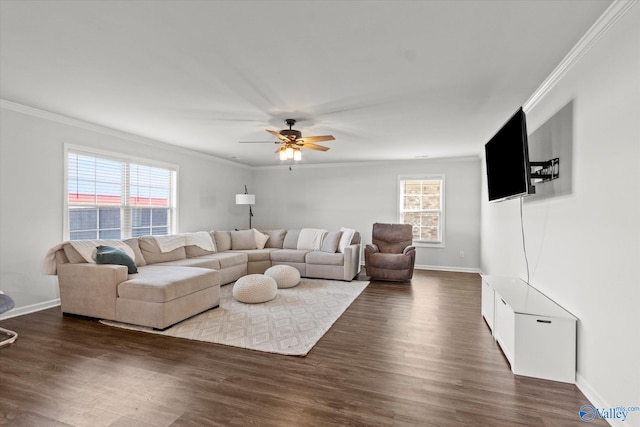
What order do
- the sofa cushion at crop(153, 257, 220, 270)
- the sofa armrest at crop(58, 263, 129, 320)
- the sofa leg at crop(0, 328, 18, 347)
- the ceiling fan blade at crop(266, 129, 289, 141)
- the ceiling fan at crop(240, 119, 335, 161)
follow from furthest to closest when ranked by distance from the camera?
1. the sofa cushion at crop(153, 257, 220, 270)
2. the ceiling fan at crop(240, 119, 335, 161)
3. the ceiling fan blade at crop(266, 129, 289, 141)
4. the sofa armrest at crop(58, 263, 129, 320)
5. the sofa leg at crop(0, 328, 18, 347)

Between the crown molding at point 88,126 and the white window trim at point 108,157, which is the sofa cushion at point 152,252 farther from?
the crown molding at point 88,126

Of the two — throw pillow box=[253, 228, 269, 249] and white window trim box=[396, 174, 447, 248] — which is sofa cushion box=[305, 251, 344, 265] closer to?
throw pillow box=[253, 228, 269, 249]

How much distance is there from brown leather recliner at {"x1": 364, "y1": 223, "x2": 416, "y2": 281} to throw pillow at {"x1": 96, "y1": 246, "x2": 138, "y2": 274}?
3787mm

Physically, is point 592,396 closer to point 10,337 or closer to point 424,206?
point 10,337

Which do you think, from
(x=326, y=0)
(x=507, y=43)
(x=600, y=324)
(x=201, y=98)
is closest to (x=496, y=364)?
(x=600, y=324)

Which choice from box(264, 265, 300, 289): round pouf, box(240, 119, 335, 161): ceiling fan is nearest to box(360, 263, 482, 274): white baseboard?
box(264, 265, 300, 289): round pouf

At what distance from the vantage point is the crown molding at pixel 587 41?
1812 millimetres

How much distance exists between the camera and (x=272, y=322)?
3.56 m

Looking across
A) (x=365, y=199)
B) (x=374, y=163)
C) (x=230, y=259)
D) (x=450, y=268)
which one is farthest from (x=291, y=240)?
(x=450, y=268)

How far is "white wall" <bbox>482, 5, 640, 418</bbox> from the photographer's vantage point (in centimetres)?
175

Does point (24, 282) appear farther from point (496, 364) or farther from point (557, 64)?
point (557, 64)

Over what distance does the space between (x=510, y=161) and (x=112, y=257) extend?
445cm

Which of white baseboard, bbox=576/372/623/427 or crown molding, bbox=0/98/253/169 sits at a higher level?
crown molding, bbox=0/98/253/169

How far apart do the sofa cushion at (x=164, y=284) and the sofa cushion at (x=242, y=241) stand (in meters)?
2.62
